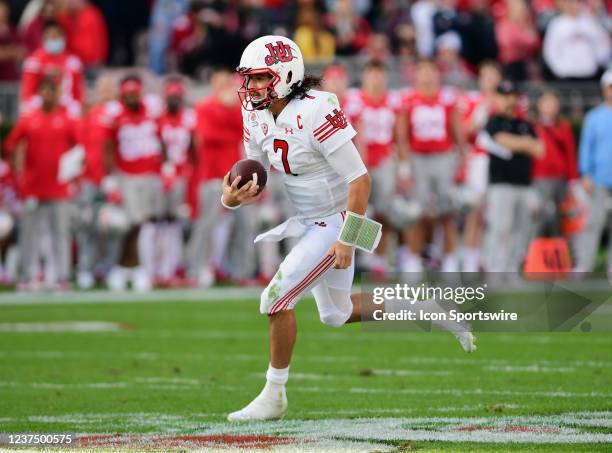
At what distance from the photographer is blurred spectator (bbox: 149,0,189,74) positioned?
58.9 ft

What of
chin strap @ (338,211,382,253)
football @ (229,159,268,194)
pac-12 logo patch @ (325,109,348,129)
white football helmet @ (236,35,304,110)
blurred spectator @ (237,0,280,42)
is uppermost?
blurred spectator @ (237,0,280,42)

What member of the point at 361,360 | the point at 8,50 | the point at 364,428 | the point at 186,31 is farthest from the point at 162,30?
the point at 364,428

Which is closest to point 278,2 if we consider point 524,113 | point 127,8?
point 127,8

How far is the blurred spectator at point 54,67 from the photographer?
15188 millimetres

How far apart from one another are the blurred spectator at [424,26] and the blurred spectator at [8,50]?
471 centimetres

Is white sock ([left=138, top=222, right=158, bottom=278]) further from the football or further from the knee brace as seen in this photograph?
the football

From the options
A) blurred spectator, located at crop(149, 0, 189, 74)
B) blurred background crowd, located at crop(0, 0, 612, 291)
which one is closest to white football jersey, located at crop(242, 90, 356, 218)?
blurred background crowd, located at crop(0, 0, 612, 291)

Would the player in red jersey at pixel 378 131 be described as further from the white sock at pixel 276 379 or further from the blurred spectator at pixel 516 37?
the white sock at pixel 276 379

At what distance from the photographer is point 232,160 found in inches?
597

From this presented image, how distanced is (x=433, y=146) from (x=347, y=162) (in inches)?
333

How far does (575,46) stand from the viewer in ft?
56.2

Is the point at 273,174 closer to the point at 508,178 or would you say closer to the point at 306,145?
the point at 508,178

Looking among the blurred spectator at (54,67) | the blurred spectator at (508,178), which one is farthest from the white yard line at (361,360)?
the blurred spectator at (54,67)

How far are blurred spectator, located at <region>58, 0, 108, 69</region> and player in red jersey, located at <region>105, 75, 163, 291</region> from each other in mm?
2145
